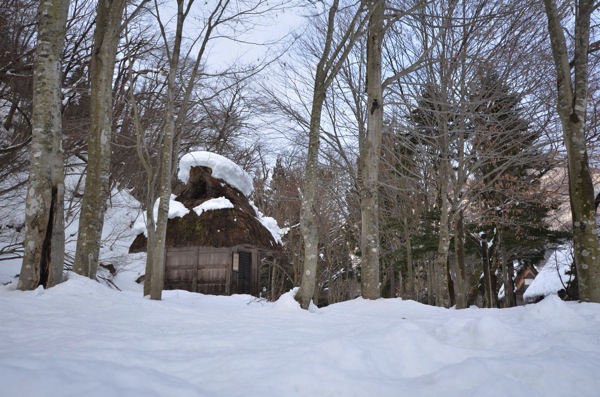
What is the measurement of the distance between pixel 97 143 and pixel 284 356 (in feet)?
18.9

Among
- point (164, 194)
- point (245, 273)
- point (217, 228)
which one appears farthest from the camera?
point (245, 273)

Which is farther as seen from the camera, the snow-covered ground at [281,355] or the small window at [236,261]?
the small window at [236,261]

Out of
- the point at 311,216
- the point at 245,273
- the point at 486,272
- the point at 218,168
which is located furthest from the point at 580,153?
the point at 218,168

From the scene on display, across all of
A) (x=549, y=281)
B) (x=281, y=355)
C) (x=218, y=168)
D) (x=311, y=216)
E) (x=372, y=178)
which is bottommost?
(x=549, y=281)

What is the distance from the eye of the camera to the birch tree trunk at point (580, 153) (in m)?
6.09

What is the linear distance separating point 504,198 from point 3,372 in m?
16.7

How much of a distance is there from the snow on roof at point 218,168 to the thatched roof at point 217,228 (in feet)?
1.44

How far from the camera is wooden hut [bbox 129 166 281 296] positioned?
15.0 metres

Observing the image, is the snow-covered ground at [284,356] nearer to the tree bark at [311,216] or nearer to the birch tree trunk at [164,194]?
the tree bark at [311,216]

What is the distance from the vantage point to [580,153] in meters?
6.40

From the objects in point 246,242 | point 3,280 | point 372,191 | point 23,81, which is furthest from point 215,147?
point 372,191

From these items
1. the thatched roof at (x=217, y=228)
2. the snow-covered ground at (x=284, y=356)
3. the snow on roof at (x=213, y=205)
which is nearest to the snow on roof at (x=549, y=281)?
the thatched roof at (x=217, y=228)

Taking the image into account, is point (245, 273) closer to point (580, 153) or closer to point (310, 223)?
point (310, 223)

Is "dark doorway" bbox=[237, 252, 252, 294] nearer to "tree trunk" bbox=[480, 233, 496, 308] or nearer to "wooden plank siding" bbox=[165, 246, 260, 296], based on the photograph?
"wooden plank siding" bbox=[165, 246, 260, 296]
